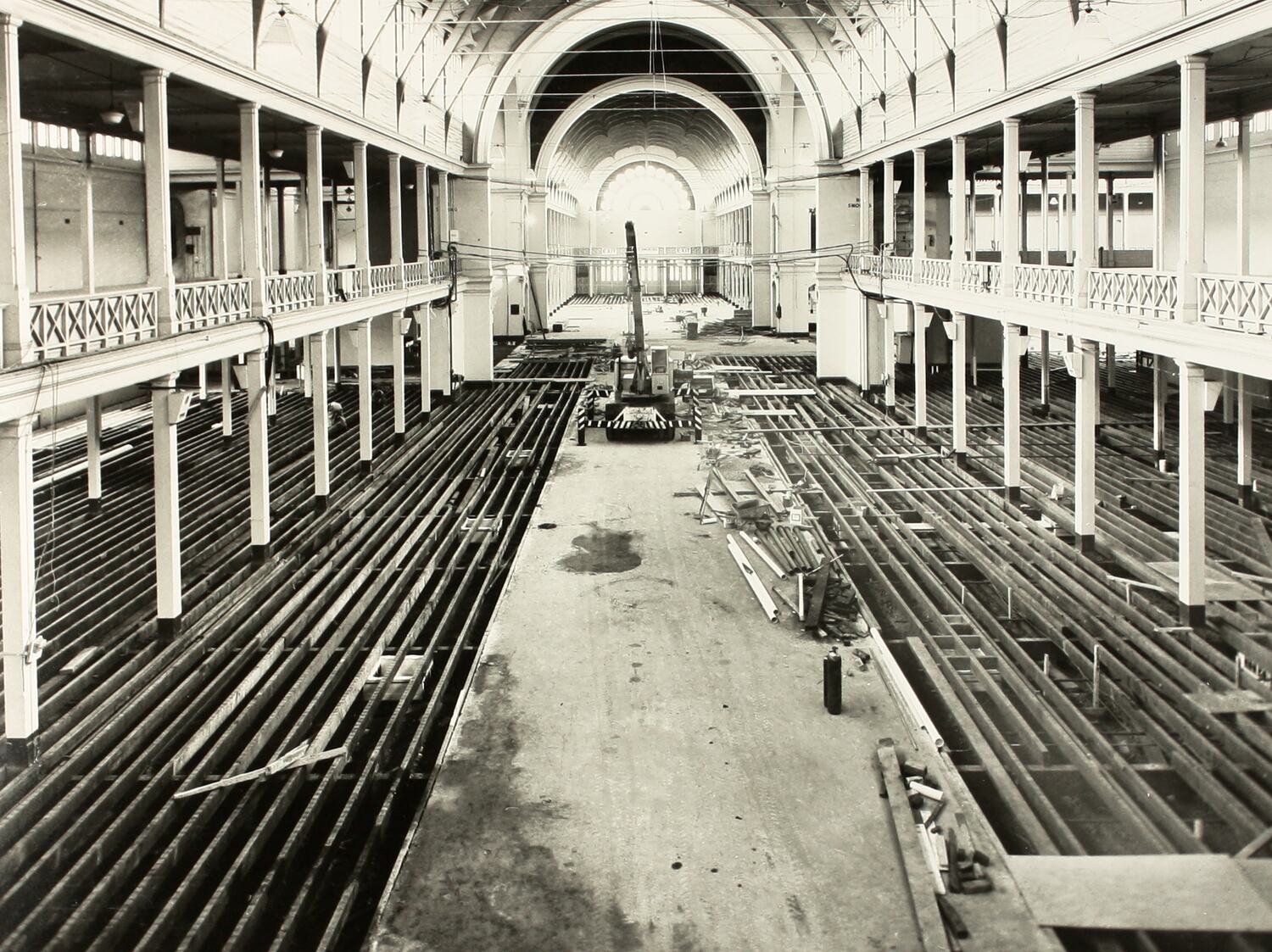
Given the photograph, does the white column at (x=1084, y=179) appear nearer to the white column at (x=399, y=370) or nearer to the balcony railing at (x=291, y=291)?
the balcony railing at (x=291, y=291)

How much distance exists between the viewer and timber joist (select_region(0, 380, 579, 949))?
8016 millimetres

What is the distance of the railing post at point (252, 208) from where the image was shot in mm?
16344

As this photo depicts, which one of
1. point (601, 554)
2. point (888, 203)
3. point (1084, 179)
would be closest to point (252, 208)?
point (601, 554)

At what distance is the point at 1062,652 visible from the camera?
12.6 meters

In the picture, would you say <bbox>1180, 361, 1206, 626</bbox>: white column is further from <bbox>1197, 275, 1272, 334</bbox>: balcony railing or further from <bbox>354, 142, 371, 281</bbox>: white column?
<bbox>354, 142, 371, 281</bbox>: white column

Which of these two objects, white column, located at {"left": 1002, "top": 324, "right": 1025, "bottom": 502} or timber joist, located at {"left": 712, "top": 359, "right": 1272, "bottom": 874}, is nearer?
timber joist, located at {"left": 712, "top": 359, "right": 1272, "bottom": 874}

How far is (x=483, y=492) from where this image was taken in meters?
21.8

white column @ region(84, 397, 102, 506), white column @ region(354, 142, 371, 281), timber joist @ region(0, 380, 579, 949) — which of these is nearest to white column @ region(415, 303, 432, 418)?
white column @ region(354, 142, 371, 281)

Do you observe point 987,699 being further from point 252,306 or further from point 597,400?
point 597,400

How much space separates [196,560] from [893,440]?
15208 mm

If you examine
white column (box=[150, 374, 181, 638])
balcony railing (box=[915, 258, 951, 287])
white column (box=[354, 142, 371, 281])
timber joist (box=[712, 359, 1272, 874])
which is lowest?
timber joist (box=[712, 359, 1272, 874])

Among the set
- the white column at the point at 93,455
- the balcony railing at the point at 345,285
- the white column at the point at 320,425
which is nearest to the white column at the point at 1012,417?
the white column at the point at 320,425

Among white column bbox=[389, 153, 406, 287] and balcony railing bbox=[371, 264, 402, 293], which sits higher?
white column bbox=[389, 153, 406, 287]

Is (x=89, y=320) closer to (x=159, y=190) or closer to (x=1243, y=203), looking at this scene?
(x=159, y=190)
